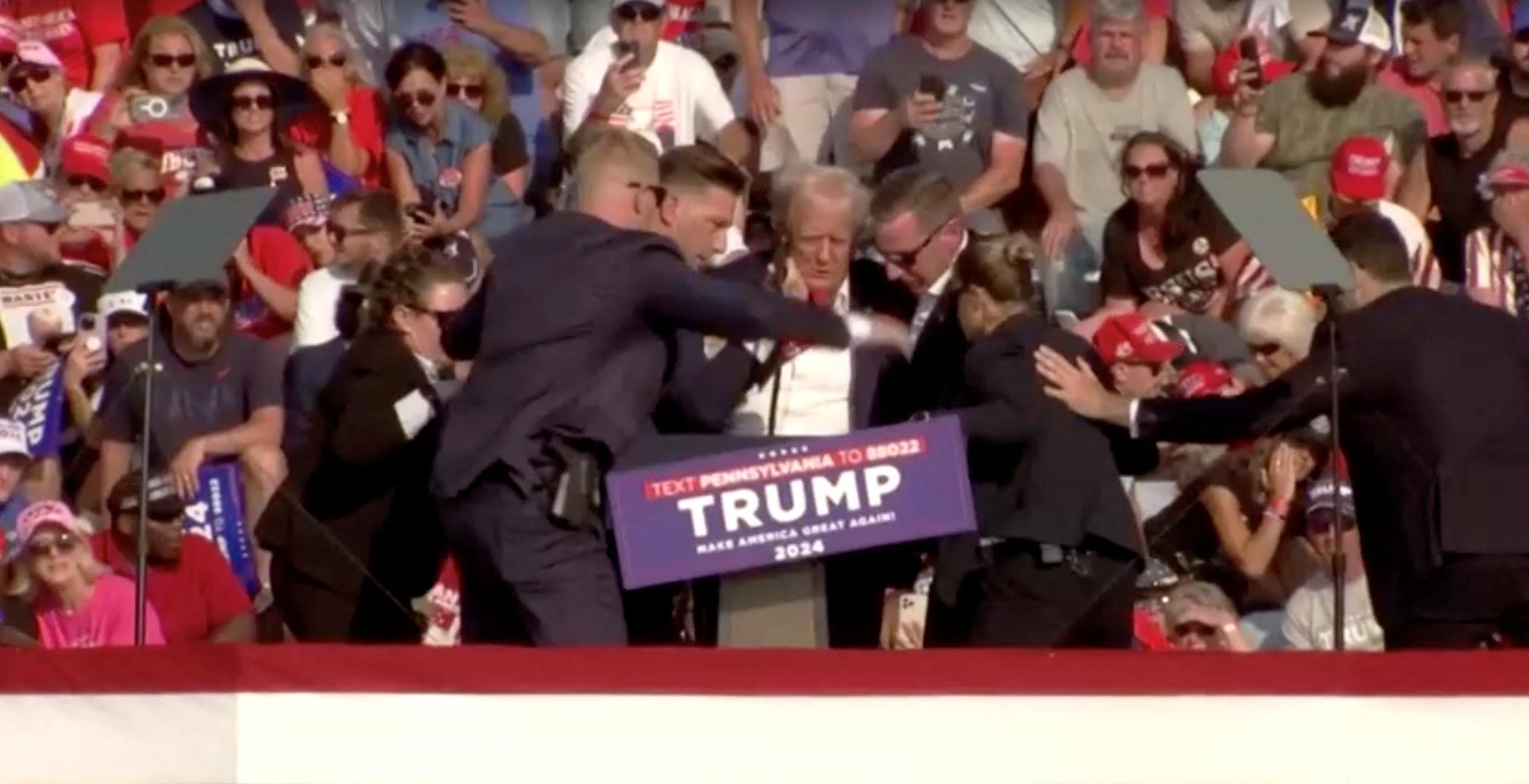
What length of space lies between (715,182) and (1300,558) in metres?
2.27

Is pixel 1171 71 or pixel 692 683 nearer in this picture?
pixel 692 683

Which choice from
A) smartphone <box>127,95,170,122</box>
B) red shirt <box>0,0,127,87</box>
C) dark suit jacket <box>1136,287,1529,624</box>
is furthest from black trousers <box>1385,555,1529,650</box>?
red shirt <box>0,0,127,87</box>

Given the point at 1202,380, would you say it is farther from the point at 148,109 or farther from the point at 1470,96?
the point at 148,109

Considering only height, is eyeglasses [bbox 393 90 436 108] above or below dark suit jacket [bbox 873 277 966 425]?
above

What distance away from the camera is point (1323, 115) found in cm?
A: 1255

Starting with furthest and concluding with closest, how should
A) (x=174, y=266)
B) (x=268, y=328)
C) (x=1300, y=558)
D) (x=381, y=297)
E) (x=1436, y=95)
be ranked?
(x=1436, y=95) → (x=268, y=328) → (x=1300, y=558) → (x=381, y=297) → (x=174, y=266)

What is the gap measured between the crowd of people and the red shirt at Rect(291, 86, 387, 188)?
0.02 m

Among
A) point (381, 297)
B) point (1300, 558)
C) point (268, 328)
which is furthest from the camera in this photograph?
point (268, 328)

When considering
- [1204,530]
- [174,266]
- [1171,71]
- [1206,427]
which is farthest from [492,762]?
[1171,71]

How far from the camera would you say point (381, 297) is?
9.77 m

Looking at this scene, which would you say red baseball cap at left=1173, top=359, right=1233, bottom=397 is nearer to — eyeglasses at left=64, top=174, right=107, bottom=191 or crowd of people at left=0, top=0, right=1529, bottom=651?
crowd of people at left=0, top=0, right=1529, bottom=651

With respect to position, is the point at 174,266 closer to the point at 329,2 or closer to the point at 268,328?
the point at 268,328

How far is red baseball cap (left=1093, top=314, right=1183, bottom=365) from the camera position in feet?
34.4

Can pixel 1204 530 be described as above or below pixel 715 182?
below
